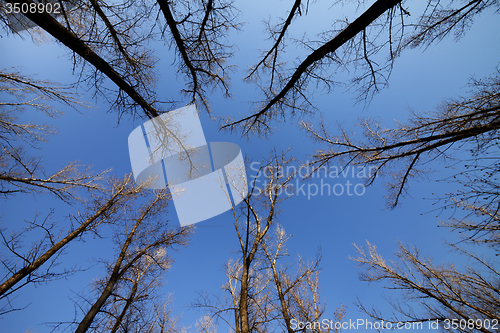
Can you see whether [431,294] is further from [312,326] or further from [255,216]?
[255,216]

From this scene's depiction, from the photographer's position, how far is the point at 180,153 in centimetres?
502

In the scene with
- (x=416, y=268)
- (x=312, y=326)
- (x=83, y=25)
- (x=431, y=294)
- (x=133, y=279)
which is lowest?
A: (x=312, y=326)

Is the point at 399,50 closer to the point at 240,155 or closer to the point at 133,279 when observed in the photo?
the point at 240,155

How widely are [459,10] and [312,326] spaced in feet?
30.5

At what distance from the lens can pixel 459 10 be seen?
3.07 m

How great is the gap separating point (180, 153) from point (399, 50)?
5831 mm

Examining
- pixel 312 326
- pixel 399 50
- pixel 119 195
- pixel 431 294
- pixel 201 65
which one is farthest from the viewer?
pixel 119 195

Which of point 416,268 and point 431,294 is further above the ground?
point 416,268

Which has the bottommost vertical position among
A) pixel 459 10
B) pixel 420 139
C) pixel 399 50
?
pixel 420 139

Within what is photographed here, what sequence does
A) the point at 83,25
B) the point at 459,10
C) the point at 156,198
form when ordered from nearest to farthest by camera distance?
the point at 83,25
the point at 459,10
the point at 156,198

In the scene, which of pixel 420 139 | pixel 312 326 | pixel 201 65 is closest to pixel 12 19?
pixel 201 65

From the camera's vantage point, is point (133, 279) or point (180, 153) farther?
point (133, 279)

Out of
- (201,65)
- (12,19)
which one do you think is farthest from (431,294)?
(12,19)

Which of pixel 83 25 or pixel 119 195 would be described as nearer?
pixel 83 25
